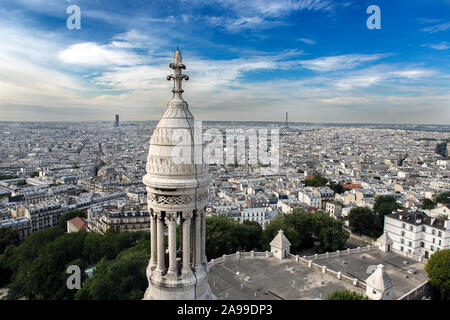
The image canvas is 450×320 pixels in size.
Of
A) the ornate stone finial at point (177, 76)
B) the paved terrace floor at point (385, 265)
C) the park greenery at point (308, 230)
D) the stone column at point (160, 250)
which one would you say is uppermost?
the ornate stone finial at point (177, 76)

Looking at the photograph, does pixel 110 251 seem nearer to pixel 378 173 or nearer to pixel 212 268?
pixel 212 268

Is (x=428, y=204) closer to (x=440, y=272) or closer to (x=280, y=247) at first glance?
A: (x=440, y=272)

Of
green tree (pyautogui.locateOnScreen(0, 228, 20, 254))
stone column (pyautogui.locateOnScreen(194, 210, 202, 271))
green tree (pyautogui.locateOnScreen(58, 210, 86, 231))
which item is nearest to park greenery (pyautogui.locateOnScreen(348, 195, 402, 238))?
green tree (pyautogui.locateOnScreen(58, 210, 86, 231))

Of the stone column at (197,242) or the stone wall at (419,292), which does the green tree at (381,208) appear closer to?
the stone wall at (419,292)

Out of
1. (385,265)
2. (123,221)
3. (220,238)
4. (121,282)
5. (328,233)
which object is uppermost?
(385,265)

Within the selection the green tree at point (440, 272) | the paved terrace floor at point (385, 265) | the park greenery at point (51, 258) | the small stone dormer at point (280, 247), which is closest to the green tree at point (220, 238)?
the park greenery at point (51, 258)

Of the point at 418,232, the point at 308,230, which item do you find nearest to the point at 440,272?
the point at 418,232
